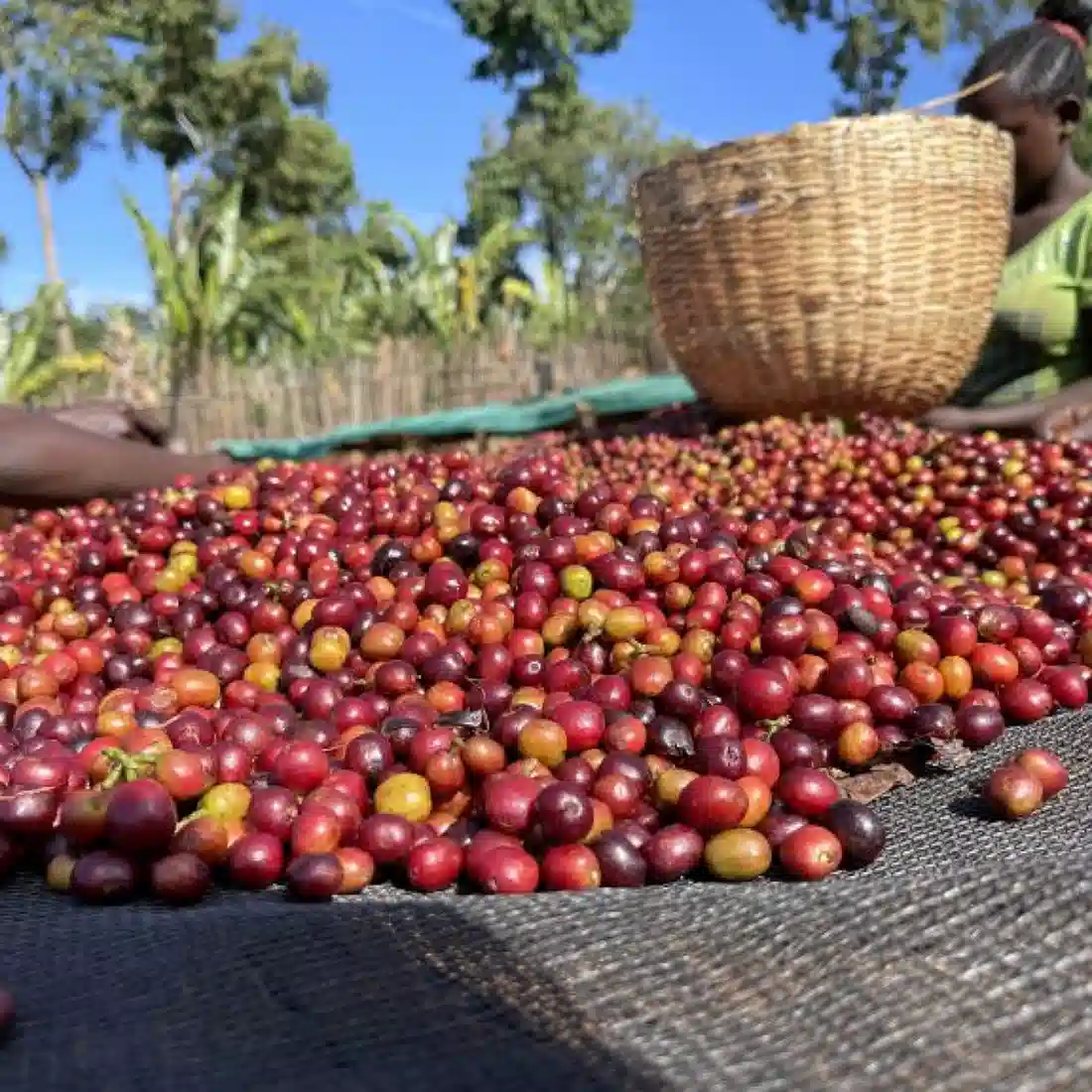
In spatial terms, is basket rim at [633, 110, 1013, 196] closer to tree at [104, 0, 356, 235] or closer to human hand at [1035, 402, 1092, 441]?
human hand at [1035, 402, 1092, 441]

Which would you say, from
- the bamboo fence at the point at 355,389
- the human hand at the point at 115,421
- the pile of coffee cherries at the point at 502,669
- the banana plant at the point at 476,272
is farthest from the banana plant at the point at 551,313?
the pile of coffee cherries at the point at 502,669

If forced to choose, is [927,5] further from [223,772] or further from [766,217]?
[223,772]

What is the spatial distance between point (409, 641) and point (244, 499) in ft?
3.21

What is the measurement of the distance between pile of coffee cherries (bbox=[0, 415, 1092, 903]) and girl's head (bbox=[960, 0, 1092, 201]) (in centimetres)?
206

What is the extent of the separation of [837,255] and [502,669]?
2.54m

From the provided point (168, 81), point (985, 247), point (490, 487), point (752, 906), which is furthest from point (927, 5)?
point (752, 906)

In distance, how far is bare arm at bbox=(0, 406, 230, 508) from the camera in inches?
142

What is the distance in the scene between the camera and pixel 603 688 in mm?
1756

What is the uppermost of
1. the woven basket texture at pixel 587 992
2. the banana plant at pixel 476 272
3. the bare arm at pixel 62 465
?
the banana plant at pixel 476 272

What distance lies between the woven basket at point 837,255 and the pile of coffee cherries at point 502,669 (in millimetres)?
973

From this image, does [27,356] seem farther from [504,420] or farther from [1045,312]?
[1045,312]

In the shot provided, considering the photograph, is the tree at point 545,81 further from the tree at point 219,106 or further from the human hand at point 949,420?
the human hand at point 949,420

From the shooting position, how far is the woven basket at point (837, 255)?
371 centimetres

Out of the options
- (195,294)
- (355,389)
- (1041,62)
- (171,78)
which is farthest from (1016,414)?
(171,78)
